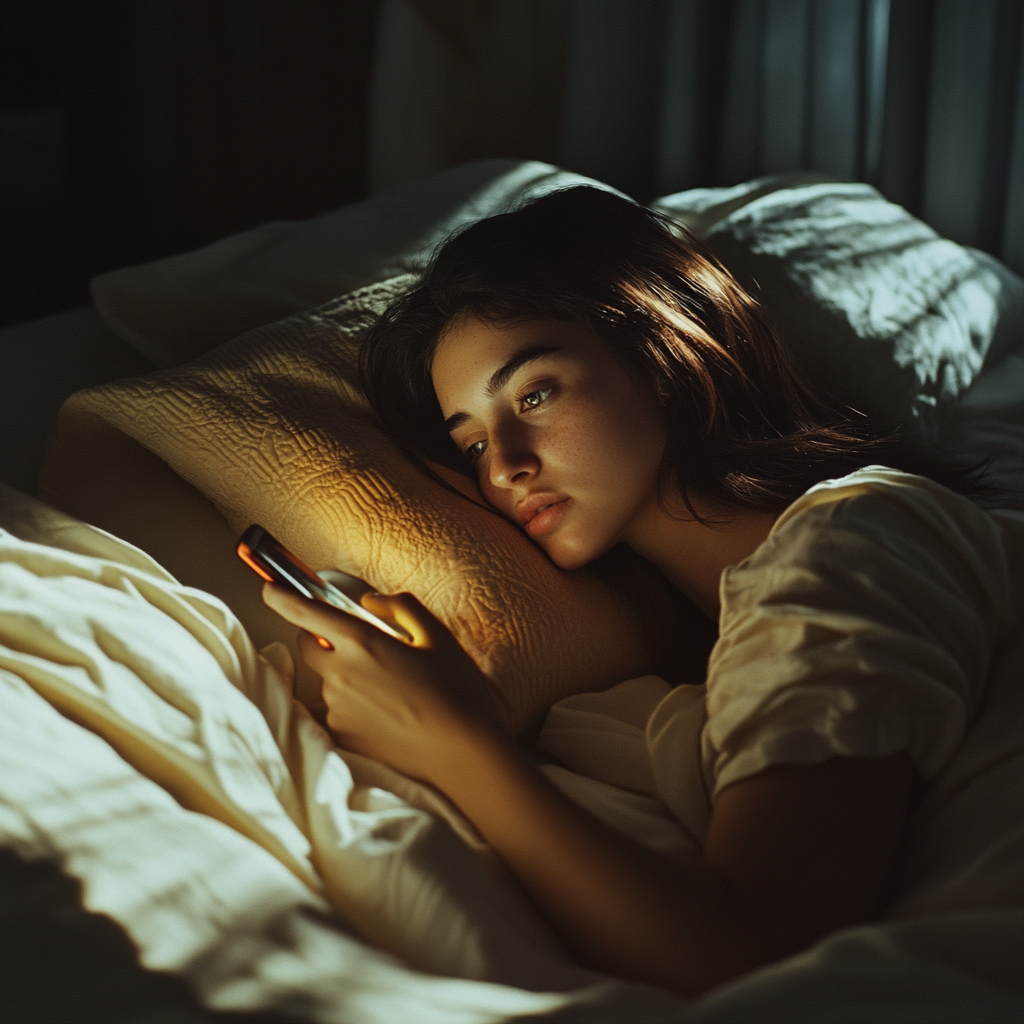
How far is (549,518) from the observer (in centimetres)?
110

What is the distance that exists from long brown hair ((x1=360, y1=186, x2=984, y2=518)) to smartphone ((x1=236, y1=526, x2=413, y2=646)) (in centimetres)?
32

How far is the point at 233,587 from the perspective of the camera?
1119 millimetres

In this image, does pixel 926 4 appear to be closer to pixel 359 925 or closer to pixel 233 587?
pixel 233 587

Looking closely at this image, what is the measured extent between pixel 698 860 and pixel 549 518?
0.42 m

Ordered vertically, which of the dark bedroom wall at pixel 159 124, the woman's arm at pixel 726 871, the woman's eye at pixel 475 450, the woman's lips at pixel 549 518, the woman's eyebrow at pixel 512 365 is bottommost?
the woman's arm at pixel 726 871

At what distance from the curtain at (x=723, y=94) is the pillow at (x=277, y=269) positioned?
70cm

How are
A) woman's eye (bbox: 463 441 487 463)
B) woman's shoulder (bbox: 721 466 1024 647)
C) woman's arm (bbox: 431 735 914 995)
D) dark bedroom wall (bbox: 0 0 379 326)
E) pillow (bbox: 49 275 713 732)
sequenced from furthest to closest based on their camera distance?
dark bedroom wall (bbox: 0 0 379 326)
woman's eye (bbox: 463 441 487 463)
pillow (bbox: 49 275 713 732)
woman's shoulder (bbox: 721 466 1024 647)
woman's arm (bbox: 431 735 914 995)

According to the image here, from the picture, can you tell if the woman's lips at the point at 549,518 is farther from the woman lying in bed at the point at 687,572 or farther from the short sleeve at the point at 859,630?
the short sleeve at the point at 859,630

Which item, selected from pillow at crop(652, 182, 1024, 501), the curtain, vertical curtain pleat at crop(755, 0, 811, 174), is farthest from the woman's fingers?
vertical curtain pleat at crop(755, 0, 811, 174)

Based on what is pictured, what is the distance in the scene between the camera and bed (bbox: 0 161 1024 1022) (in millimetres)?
602

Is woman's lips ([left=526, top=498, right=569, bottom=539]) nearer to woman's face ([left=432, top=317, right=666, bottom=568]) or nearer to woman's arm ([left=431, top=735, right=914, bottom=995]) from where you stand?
woman's face ([left=432, top=317, right=666, bottom=568])

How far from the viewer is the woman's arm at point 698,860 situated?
67 cm

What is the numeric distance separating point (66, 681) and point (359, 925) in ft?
0.96

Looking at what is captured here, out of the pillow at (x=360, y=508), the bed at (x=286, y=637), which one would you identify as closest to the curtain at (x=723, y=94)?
the bed at (x=286, y=637)
